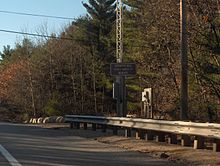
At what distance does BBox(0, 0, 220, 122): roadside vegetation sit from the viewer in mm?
29344

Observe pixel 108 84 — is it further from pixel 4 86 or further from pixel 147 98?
pixel 147 98

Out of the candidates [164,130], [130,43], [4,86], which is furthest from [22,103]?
[164,130]

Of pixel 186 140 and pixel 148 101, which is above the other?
pixel 148 101

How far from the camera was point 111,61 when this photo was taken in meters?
56.2

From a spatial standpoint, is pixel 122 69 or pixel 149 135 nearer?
pixel 149 135

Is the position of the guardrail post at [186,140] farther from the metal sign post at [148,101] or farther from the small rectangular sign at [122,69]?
the small rectangular sign at [122,69]

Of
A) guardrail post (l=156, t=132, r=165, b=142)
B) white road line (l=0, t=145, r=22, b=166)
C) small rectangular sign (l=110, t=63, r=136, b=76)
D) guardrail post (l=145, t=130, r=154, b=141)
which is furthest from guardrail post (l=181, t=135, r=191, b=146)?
small rectangular sign (l=110, t=63, r=136, b=76)

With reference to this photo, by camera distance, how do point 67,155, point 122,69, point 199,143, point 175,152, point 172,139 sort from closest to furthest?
point 67,155
point 175,152
point 199,143
point 172,139
point 122,69

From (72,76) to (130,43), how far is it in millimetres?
14387

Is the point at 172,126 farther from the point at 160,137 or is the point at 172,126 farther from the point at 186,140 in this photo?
the point at 160,137

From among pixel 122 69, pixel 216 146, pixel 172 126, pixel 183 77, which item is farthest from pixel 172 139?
pixel 122 69

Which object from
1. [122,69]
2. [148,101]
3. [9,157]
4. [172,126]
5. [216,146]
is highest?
[122,69]

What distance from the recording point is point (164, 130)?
17469mm

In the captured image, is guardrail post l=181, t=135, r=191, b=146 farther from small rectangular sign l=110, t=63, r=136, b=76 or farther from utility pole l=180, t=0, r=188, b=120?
small rectangular sign l=110, t=63, r=136, b=76
